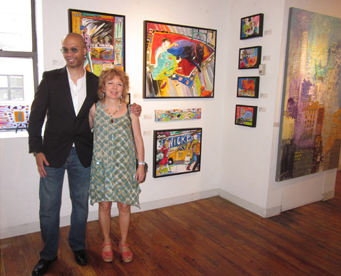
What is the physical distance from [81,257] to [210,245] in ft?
3.61

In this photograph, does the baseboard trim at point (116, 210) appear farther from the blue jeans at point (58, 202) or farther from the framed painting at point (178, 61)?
the framed painting at point (178, 61)

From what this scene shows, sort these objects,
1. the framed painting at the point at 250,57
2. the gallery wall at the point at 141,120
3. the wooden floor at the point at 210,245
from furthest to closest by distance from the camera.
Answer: the framed painting at the point at 250,57
the gallery wall at the point at 141,120
the wooden floor at the point at 210,245

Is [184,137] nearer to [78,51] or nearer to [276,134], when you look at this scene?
[276,134]

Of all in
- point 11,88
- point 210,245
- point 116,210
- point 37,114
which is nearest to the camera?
point 37,114

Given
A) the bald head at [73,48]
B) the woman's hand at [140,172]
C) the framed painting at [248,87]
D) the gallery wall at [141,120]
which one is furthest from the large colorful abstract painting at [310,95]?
the bald head at [73,48]

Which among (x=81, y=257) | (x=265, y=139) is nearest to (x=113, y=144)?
(x=81, y=257)

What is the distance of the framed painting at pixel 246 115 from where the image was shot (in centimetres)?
327

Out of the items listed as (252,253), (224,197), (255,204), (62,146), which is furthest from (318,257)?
(62,146)

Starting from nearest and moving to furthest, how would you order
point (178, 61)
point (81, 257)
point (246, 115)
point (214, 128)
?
point (81, 257) < point (178, 61) < point (246, 115) < point (214, 128)

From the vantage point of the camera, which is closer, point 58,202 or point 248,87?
point 58,202

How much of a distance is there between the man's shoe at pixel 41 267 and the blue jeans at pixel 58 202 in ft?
0.11

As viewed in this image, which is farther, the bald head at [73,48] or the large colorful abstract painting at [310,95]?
the large colorful abstract painting at [310,95]

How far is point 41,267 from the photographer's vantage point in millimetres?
2166

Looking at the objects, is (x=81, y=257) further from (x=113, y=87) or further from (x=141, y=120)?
(x=141, y=120)
